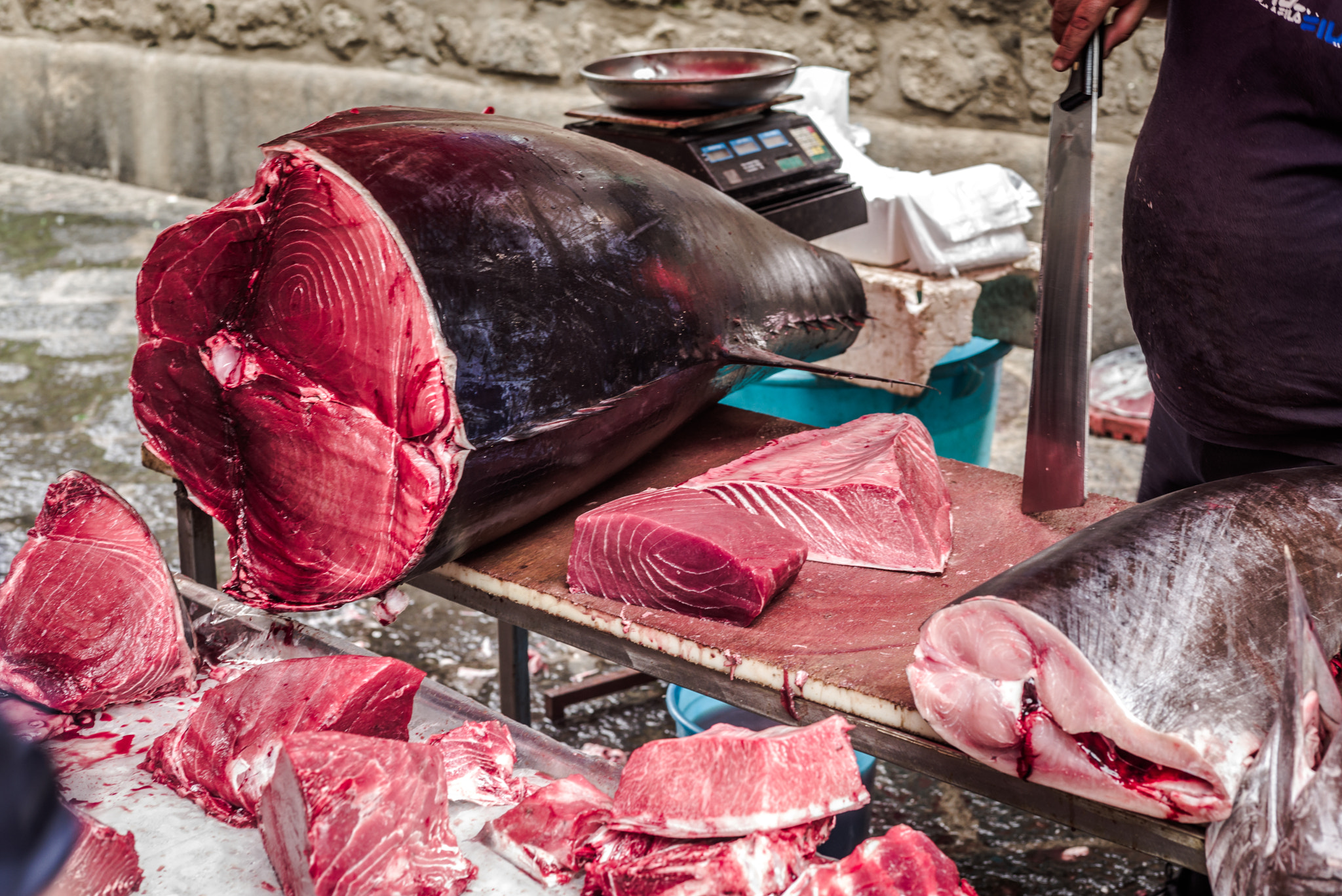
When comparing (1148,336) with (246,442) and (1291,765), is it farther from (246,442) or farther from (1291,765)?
(246,442)

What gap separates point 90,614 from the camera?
1837 mm

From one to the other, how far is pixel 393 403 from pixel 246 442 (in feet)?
1.08

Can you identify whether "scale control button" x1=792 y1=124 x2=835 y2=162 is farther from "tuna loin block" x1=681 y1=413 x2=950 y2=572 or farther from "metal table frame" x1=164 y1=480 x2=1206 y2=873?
"metal table frame" x1=164 y1=480 x2=1206 y2=873

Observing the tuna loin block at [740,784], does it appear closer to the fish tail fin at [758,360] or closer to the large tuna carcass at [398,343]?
the large tuna carcass at [398,343]

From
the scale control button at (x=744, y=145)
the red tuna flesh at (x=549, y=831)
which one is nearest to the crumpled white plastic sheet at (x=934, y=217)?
the scale control button at (x=744, y=145)

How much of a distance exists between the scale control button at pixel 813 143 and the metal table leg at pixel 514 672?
144 centimetres

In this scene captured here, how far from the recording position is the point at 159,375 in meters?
1.91

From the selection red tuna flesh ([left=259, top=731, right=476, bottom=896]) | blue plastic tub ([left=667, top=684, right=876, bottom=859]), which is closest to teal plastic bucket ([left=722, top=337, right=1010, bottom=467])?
blue plastic tub ([left=667, top=684, right=876, bottom=859])

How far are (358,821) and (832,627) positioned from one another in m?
0.71

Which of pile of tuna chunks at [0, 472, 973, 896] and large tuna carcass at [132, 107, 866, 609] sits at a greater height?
large tuna carcass at [132, 107, 866, 609]

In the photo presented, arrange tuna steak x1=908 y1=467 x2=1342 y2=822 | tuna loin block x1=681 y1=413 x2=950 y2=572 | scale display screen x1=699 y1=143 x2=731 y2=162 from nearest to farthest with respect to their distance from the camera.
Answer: tuna steak x1=908 y1=467 x2=1342 y2=822 < tuna loin block x1=681 y1=413 x2=950 y2=572 < scale display screen x1=699 y1=143 x2=731 y2=162

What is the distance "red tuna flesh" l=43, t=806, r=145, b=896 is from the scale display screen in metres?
1.89

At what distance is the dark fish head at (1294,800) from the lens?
1116mm

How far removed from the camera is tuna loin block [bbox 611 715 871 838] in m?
1.39
